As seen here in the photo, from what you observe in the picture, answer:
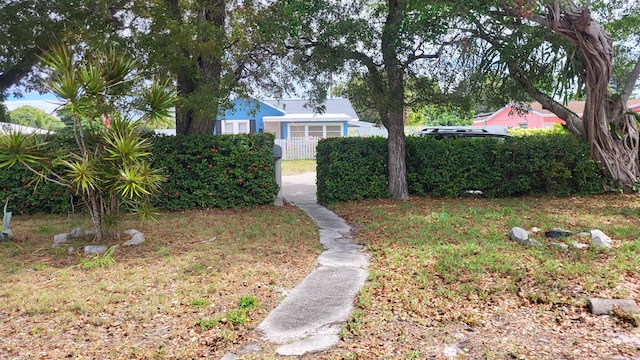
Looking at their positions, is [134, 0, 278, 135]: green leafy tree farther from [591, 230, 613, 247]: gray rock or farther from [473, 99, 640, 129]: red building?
[473, 99, 640, 129]: red building

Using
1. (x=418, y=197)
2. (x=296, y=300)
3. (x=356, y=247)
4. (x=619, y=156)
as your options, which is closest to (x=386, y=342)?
(x=296, y=300)

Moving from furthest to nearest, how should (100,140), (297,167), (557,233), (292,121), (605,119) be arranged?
(292,121) < (297,167) < (605,119) < (100,140) < (557,233)

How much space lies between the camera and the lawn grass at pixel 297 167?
19.9m

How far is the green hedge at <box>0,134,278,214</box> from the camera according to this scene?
30.8 feet

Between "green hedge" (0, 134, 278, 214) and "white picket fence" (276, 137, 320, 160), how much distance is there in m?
15.1

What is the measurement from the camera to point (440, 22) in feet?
28.3

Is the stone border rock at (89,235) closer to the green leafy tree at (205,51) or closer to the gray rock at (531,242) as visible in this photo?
the green leafy tree at (205,51)

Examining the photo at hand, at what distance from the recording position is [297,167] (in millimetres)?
21609

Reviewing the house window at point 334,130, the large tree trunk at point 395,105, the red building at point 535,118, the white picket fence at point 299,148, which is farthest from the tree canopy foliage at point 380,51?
the red building at point 535,118

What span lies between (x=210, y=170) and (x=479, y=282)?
6523mm

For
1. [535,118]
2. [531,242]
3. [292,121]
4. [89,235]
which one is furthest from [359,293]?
[535,118]

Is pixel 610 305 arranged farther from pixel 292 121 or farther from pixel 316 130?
pixel 316 130

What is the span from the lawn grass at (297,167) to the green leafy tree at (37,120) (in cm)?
900

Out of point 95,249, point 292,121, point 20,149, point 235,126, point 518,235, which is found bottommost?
point 95,249
